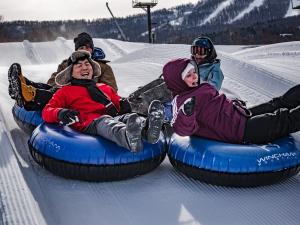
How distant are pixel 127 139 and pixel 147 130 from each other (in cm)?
14

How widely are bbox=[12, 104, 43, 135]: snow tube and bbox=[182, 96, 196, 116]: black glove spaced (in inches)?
59.5

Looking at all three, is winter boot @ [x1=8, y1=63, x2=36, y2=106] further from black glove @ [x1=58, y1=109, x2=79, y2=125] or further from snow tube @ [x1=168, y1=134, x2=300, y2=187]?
snow tube @ [x1=168, y1=134, x2=300, y2=187]

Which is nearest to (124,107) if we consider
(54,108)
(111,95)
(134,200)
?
(111,95)

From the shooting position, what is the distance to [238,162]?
104 inches

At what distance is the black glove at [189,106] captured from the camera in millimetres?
2637

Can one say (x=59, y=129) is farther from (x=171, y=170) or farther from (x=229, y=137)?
(x=229, y=137)

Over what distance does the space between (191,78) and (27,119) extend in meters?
1.56

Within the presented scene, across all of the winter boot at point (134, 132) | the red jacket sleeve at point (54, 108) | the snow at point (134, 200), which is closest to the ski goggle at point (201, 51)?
the snow at point (134, 200)

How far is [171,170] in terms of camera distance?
311cm

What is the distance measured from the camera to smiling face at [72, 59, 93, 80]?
3328 millimetres

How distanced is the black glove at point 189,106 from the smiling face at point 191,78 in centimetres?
36

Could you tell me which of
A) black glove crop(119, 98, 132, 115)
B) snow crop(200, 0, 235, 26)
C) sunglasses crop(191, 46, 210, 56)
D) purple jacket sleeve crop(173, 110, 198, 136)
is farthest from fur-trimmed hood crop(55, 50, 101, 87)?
snow crop(200, 0, 235, 26)

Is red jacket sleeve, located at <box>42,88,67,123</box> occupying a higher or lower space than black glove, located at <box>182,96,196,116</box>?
lower

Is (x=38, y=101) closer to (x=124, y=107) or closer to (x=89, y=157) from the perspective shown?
(x=124, y=107)
